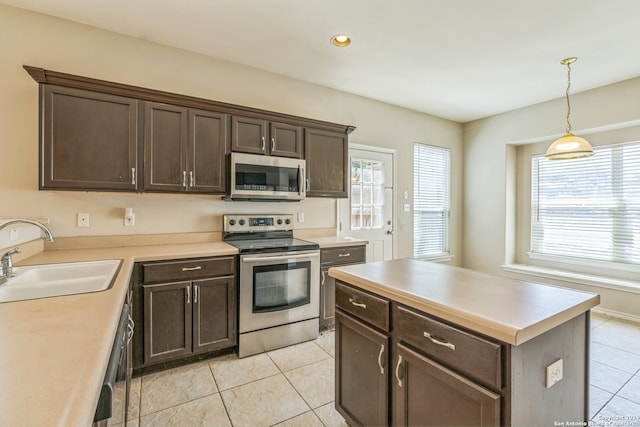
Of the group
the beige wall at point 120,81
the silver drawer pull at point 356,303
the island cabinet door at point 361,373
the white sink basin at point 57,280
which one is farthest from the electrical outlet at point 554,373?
the beige wall at point 120,81

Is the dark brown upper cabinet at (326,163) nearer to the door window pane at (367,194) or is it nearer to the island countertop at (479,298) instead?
the door window pane at (367,194)

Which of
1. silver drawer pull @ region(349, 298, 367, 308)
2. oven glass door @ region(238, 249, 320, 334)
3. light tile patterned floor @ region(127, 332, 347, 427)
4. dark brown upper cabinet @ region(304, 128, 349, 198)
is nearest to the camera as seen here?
silver drawer pull @ region(349, 298, 367, 308)

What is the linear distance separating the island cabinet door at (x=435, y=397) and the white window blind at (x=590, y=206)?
4022 millimetres

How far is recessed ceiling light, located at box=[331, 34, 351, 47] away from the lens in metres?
2.63

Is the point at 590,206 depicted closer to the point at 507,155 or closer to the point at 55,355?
the point at 507,155

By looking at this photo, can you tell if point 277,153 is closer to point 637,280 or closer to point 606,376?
point 606,376

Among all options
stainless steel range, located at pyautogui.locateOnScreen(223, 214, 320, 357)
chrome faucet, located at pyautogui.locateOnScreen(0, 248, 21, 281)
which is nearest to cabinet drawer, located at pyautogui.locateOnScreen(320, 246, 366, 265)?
stainless steel range, located at pyautogui.locateOnScreen(223, 214, 320, 357)

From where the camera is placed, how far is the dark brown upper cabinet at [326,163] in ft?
10.6

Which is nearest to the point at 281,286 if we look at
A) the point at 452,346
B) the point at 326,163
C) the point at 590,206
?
the point at 326,163

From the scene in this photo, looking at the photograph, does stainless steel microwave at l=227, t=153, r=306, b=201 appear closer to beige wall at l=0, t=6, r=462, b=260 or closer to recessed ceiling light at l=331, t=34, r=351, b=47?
beige wall at l=0, t=6, r=462, b=260

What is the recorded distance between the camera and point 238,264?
8.44 feet

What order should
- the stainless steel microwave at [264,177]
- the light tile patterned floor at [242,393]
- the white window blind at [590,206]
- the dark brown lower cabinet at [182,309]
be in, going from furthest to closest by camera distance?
the white window blind at [590,206], the stainless steel microwave at [264,177], the dark brown lower cabinet at [182,309], the light tile patterned floor at [242,393]

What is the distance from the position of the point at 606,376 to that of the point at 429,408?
2.16 meters

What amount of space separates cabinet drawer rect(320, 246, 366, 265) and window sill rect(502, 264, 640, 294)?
2.71 m
